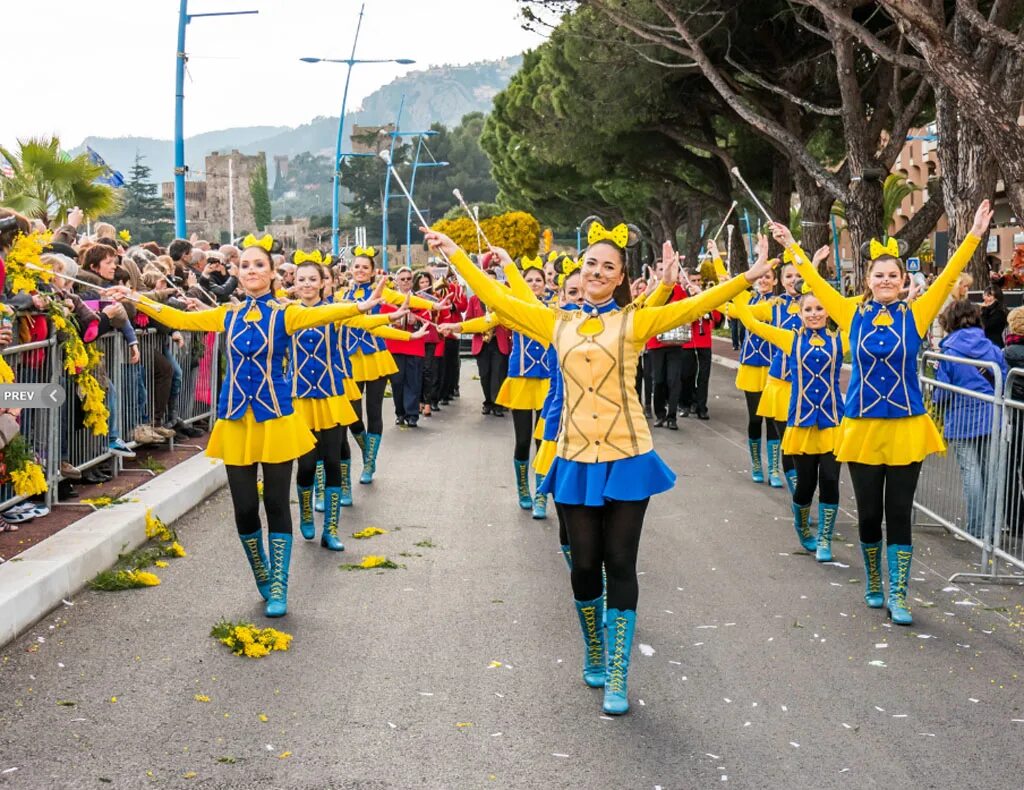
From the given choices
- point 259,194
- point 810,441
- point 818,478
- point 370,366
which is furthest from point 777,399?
point 259,194

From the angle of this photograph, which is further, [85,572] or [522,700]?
[85,572]

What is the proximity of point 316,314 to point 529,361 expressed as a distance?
3.45 metres

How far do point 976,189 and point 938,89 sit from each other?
1342mm

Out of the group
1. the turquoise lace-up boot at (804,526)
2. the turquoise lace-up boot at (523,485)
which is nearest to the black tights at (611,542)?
the turquoise lace-up boot at (804,526)

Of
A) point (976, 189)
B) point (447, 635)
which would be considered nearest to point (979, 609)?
point (447, 635)

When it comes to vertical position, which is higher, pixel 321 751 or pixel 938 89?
pixel 938 89

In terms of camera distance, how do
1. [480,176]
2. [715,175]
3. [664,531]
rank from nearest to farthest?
[664,531] → [715,175] → [480,176]

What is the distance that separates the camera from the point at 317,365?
9094 mm

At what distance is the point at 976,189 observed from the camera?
16.0 m

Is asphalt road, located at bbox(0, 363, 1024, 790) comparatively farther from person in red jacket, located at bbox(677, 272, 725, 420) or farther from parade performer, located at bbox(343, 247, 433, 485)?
person in red jacket, located at bbox(677, 272, 725, 420)

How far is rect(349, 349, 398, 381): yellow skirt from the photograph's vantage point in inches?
438

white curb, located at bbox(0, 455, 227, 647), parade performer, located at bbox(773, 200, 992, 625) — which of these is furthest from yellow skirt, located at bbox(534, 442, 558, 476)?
white curb, located at bbox(0, 455, 227, 647)

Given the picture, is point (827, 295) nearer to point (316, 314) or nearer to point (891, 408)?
point (891, 408)

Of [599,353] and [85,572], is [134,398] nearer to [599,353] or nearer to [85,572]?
[85,572]
